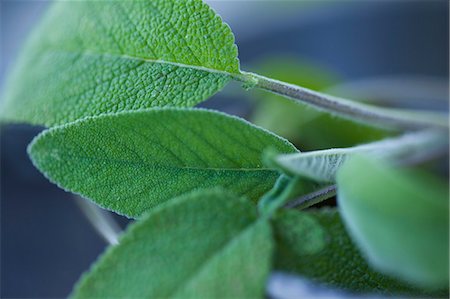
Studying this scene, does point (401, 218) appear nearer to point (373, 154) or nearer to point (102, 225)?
point (373, 154)

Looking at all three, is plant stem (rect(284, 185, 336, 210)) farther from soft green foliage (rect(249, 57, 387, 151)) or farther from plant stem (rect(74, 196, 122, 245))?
soft green foliage (rect(249, 57, 387, 151))

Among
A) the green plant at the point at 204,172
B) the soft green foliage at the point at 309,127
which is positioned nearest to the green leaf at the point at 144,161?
the green plant at the point at 204,172

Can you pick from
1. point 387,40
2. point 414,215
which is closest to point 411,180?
point 414,215

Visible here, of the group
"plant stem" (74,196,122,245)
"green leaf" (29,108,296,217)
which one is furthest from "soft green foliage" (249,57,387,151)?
"green leaf" (29,108,296,217)

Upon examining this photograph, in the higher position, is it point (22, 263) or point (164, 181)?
point (164, 181)

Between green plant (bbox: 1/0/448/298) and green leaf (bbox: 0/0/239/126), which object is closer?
green plant (bbox: 1/0/448/298)

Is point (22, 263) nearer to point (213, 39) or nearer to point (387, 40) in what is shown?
point (213, 39)

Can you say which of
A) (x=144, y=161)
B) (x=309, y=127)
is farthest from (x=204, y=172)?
(x=309, y=127)
